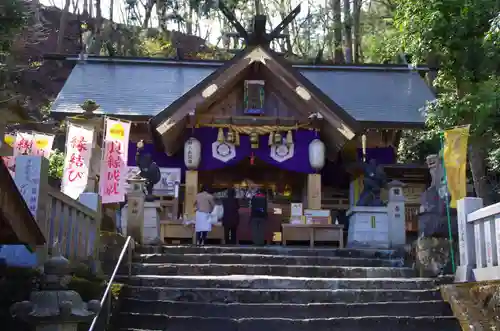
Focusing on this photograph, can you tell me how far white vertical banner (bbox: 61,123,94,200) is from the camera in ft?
39.7

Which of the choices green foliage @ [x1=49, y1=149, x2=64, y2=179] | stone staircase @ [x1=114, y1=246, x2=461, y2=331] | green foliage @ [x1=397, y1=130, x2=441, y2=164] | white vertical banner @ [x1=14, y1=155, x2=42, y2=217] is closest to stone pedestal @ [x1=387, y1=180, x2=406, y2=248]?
stone staircase @ [x1=114, y1=246, x2=461, y2=331]

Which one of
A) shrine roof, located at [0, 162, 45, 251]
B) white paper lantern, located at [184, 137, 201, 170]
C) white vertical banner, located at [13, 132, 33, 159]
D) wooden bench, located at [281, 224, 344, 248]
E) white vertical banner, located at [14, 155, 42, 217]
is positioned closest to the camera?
shrine roof, located at [0, 162, 45, 251]

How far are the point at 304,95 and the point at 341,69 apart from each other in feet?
22.5

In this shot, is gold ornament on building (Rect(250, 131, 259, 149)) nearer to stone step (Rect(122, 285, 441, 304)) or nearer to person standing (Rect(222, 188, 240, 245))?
person standing (Rect(222, 188, 240, 245))

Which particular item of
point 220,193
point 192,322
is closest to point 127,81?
point 220,193

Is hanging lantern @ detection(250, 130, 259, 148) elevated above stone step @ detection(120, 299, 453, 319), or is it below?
above

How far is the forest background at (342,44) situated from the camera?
45.0 ft

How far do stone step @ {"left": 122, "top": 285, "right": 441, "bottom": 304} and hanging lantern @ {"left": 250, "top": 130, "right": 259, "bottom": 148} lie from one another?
25.2ft

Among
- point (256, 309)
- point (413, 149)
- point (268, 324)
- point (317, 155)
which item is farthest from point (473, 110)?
point (413, 149)

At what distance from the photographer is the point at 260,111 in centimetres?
1588

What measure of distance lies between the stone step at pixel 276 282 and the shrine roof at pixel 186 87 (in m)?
8.91

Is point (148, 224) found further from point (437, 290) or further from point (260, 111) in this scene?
point (437, 290)

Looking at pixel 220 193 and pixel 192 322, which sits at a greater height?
pixel 220 193

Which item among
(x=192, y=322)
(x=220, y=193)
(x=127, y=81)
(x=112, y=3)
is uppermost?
(x=112, y=3)
